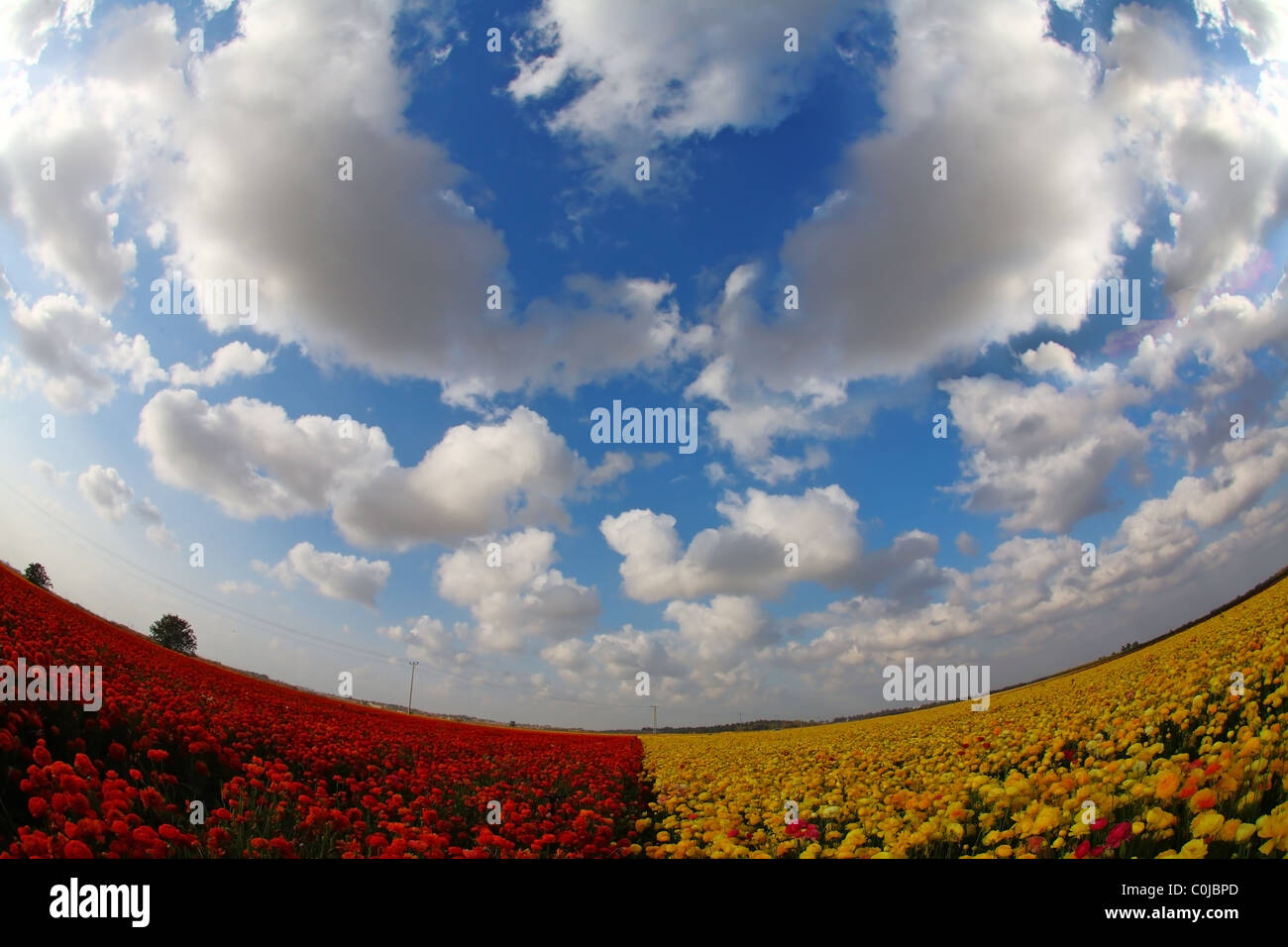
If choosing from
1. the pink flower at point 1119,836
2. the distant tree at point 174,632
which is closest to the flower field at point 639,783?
the pink flower at point 1119,836

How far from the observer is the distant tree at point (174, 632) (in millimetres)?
52844

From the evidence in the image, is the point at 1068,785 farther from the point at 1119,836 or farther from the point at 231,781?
the point at 231,781

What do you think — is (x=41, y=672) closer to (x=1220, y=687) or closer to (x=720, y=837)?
(x=720, y=837)

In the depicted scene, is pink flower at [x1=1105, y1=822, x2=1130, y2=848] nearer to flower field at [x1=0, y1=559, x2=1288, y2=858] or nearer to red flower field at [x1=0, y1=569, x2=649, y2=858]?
Answer: flower field at [x1=0, y1=559, x2=1288, y2=858]

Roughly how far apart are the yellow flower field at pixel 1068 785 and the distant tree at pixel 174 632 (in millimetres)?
66199

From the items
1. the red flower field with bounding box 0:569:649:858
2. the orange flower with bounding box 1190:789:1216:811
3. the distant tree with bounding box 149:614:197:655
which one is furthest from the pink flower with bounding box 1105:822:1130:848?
the distant tree with bounding box 149:614:197:655

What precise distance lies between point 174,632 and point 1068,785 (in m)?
74.4

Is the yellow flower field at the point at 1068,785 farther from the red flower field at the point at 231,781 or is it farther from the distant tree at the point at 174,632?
the distant tree at the point at 174,632

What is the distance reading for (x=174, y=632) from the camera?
54.0 meters

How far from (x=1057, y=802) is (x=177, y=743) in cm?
958

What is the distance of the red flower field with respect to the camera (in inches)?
156

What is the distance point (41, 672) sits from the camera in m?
6.38

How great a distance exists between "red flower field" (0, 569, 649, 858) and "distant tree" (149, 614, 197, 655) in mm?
56303
